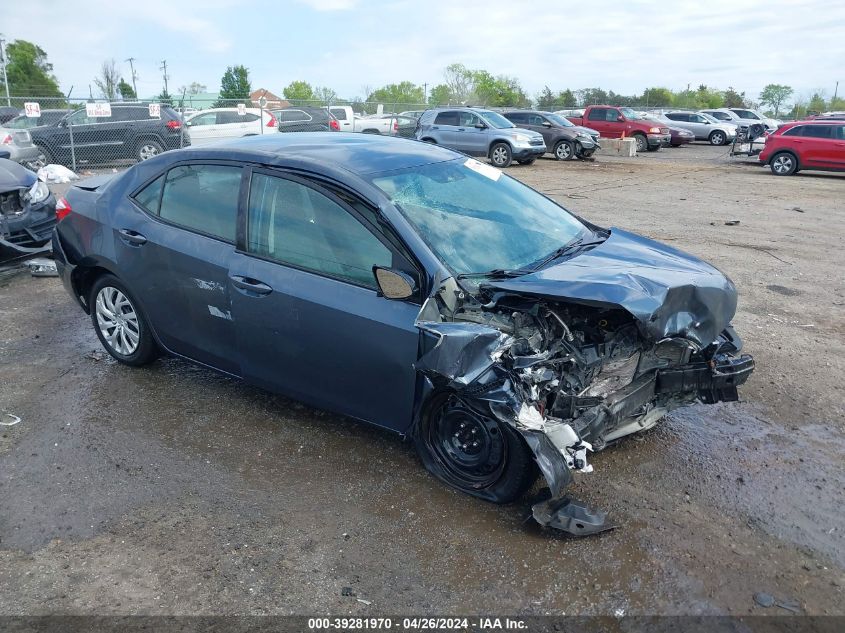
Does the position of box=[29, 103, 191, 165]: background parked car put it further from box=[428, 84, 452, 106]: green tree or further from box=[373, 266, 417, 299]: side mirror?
box=[428, 84, 452, 106]: green tree

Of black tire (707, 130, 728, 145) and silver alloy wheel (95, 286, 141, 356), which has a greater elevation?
black tire (707, 130, 728, 145)

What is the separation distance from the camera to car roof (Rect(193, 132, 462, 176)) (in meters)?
4.02

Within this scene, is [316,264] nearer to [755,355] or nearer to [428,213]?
[428,213]

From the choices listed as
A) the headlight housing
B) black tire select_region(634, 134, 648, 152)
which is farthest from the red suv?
the headlight housing

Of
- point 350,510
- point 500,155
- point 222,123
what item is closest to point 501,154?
point 500,155

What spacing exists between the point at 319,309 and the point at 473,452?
112 centimetres

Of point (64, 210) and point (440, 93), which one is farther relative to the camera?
point (440, 93)

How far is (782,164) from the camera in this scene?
20.2 meters

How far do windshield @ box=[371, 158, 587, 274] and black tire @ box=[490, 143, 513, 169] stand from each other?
16.0 meters

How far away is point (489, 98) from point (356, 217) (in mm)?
68702

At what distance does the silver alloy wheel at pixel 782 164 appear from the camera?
65.8 ft

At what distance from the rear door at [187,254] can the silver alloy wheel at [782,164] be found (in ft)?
66.1

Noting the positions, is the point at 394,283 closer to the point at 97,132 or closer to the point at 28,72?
the point at 97,132

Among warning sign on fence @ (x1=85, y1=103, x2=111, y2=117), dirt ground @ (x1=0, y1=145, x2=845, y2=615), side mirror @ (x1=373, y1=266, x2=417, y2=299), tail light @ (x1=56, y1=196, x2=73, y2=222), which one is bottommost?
dirt ground @ (x1=0, y1=145, x2=845, y2=615)
